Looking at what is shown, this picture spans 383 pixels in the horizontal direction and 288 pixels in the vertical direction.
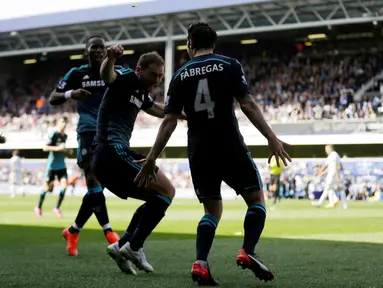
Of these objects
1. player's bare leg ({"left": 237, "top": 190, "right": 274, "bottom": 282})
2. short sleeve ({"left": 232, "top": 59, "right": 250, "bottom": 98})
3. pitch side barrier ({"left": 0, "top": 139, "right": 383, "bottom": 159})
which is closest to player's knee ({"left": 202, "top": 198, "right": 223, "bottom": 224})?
player's bare leg ({"left": 237, "top": 190, "right": 274, "bottom": 282})

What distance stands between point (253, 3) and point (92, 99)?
28714mm

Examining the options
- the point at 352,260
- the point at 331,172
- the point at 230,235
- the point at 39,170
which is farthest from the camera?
the point at 39,170

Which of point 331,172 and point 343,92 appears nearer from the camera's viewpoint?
point 331,172

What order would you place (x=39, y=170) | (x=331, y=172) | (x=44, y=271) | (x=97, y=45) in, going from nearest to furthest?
(x=44, y=271), (x=97, y=45), (x=331, y=172), (x=39, y=170)

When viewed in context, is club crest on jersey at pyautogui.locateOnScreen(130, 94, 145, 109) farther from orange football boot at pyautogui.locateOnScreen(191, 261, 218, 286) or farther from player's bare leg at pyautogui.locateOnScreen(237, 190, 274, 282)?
orange football boot at pyautogui.locateOnScreen(191, 261, 218, 286)

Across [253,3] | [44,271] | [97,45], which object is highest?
[253,3]

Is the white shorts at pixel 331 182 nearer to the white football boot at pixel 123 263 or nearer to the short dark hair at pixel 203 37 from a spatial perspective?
the white football boot at pixel 123 263

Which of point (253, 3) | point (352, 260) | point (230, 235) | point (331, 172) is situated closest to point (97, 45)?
point (352, 260)

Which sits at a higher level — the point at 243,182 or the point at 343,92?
the point at 343,92

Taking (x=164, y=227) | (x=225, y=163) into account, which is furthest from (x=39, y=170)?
(x=225, y=163)

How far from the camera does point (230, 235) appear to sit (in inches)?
480

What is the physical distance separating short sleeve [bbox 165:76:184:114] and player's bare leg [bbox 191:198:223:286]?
2.59ft

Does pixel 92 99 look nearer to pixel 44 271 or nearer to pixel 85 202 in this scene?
pixel 85 202

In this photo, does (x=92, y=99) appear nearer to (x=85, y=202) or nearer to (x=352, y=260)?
(x=85, y=202)
